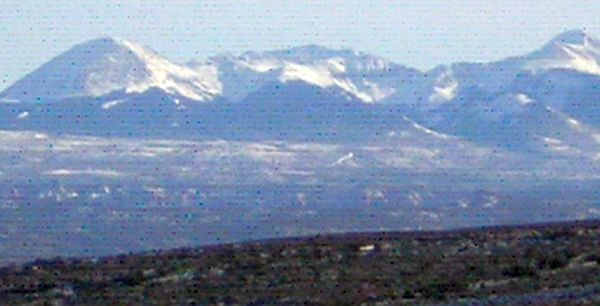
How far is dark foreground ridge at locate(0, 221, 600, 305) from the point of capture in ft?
132

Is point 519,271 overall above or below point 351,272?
below

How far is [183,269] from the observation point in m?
50.6

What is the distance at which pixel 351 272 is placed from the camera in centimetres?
4694

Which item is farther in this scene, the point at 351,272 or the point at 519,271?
the point at 351,272

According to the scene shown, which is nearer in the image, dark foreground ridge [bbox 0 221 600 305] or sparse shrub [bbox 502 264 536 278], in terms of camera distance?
dark foreground ridge [bbox 0 221 600 305]

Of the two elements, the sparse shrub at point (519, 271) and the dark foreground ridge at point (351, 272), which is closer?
the dark foreground ridge at point (351, 272)

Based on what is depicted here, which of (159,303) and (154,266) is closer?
(159,303)

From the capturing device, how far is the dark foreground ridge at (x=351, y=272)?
40.2 meters

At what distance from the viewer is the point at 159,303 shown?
138ft

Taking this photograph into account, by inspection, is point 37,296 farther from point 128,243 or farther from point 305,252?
point 128,243

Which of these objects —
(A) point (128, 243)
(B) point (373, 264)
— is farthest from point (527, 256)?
(A) point (128, 243)

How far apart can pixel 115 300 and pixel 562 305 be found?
1548 cm

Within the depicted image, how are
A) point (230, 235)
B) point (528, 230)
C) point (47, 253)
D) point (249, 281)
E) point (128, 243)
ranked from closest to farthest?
point (249, 281) → point (528, 230) → point (47, 253) → point (128, 243) → point (230, 235)

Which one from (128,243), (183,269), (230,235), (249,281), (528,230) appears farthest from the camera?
(230,235)
